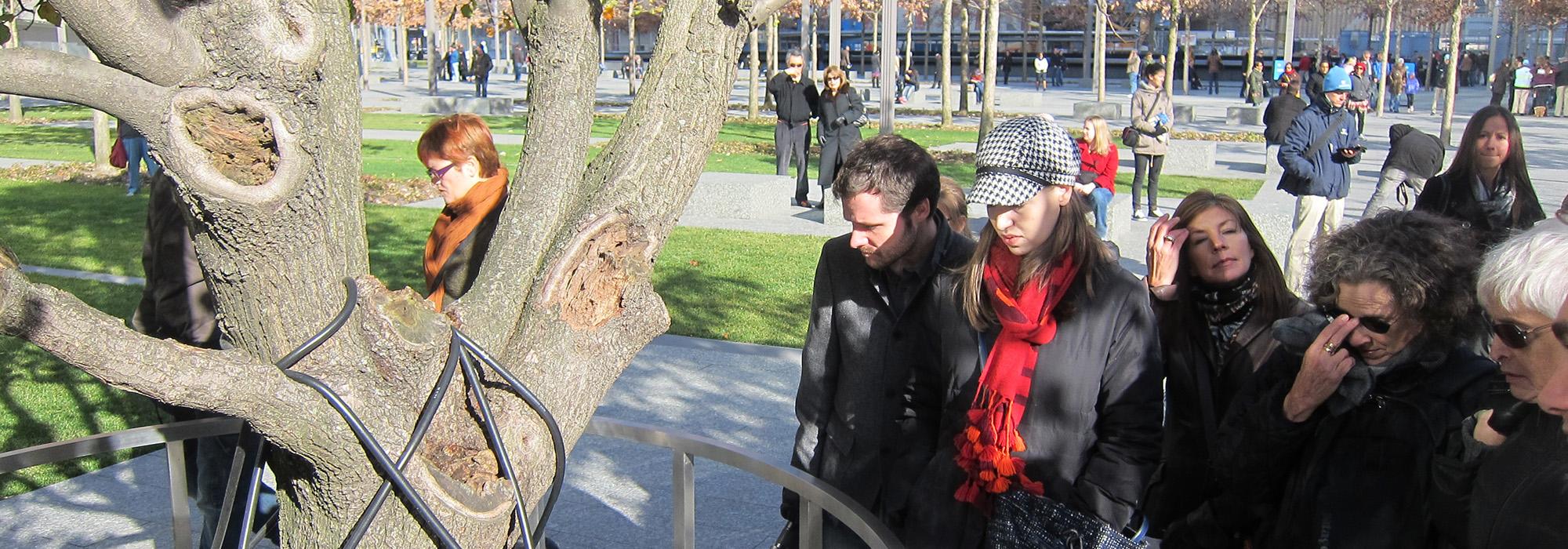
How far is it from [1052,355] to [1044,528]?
0.37 m

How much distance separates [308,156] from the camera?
214 cm

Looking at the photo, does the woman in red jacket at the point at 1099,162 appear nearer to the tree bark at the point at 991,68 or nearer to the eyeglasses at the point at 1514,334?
the eyeglasses at the point at 1514,334

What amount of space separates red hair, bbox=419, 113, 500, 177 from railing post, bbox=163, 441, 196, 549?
1.23 m

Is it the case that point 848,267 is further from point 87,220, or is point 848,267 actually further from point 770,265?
point 87,220

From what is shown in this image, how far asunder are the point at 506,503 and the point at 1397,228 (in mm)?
2023

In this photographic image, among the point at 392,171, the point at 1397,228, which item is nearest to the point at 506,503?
the point at 1397,228

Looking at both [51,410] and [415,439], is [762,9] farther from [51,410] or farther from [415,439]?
[51,410]

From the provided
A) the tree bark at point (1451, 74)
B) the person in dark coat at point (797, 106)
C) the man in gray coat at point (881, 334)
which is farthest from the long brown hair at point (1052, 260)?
the tree bark at point (1451, 74)

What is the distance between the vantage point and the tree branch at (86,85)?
198 cm

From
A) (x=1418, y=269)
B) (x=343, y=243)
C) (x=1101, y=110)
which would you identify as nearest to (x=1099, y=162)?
(x=1418, y=269)

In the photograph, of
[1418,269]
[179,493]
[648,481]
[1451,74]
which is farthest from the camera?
[1451,74]

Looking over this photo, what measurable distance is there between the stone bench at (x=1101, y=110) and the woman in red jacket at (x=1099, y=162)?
1835 centimetres

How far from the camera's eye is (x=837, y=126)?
1372cm

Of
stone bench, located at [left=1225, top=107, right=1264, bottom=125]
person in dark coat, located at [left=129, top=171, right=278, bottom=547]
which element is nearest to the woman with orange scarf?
person in dark coat, located at [left=129, top=171, right=278, bottom=547]
